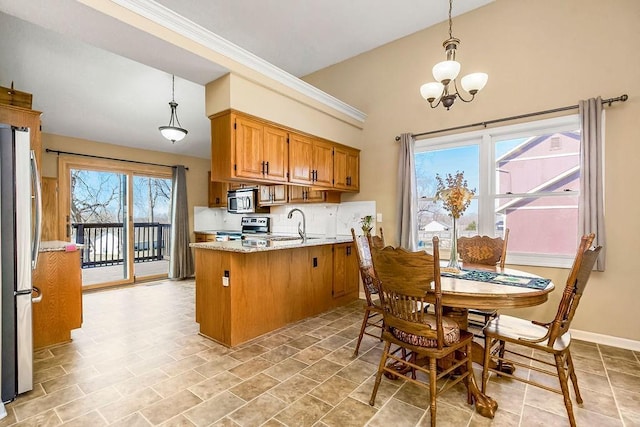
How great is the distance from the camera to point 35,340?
9.06 ft

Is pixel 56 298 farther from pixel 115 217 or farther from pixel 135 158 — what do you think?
pixel 135 158

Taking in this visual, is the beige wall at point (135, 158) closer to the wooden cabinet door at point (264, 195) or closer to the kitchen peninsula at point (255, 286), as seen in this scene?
the wooden cabinet door at point (264, 195)

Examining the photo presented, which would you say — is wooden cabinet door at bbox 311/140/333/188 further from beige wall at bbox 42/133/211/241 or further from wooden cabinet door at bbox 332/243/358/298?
beige wall at bbox 42/133/211/241

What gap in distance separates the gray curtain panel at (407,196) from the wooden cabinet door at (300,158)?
121 centimetres

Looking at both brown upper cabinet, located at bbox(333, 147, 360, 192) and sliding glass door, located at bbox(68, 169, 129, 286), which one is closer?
brown upper cabinet, located at bbox(333, 147, 360, 192)

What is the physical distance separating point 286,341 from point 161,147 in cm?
471

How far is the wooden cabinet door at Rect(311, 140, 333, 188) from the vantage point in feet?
13.3

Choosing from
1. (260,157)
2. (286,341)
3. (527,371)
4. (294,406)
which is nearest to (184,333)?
(286,341)

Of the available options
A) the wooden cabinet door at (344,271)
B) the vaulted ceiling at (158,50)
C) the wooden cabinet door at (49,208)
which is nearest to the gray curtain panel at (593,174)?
the vaulted ceiling at (158,50)

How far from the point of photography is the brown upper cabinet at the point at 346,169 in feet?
14.2

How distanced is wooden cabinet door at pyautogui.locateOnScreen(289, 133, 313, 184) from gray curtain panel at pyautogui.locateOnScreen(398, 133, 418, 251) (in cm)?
121

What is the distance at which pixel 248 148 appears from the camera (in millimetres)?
3150

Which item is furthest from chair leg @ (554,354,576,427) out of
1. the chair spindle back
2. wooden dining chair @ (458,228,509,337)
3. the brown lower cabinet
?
the brown lower cabinet

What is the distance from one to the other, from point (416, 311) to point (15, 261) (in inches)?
103
